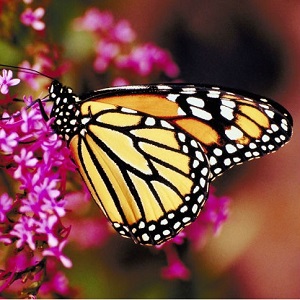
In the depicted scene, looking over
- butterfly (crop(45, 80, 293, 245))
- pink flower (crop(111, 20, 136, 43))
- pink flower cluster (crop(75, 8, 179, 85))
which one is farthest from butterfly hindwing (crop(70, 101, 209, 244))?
pink flower (crop(111, 20, 136, 43))

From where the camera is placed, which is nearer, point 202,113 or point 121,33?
point 202,113

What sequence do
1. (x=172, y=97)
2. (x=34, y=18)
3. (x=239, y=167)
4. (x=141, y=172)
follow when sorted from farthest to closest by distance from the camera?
(x=239, y=167) → (x=34, y=18) → (x=141, y=172) → (x=172, y=97)

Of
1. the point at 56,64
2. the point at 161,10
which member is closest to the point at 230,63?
the point at 161,10

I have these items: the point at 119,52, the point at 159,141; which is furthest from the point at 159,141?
the point at 119,52

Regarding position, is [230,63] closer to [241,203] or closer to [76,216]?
[241,203]

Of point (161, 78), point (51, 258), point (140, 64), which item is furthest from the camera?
point (161, 78)

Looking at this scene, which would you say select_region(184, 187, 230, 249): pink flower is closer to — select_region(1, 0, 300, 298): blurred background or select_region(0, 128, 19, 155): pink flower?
select_region(1, 0, 300, 298): blurred background

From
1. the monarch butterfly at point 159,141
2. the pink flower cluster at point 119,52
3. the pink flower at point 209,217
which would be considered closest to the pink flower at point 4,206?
the monarch butterfly at point 159,141

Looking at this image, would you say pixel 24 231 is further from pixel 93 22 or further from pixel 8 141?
pixel 93 22
